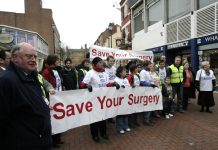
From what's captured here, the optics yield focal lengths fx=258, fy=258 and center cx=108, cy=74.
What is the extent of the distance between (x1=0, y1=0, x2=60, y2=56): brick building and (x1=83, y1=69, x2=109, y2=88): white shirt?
52.7 meters

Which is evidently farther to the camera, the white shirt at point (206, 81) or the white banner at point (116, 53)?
the white banner at point (116, 53)

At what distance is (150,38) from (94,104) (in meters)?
19.6

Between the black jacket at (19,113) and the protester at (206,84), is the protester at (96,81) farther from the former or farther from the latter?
the protester at (206,84)

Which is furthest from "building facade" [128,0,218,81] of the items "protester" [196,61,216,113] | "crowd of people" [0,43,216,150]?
"crowd of people" [0,43,216,150]

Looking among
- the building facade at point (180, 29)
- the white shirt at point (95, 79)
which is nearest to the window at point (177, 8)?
the building facade at point (180, 29)

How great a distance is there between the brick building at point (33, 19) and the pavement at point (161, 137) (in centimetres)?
5188

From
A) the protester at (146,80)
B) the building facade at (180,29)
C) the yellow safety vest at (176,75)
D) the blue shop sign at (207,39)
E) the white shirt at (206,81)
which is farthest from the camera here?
the building facade at (180,29)

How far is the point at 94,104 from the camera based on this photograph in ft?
19.9

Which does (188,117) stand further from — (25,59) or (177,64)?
(25,59)

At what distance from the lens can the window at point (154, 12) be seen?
23266 mm

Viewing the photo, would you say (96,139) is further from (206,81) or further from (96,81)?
(206,81)

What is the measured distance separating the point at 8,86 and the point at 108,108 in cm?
415

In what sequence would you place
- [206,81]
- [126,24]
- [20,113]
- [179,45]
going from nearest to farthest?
1. [20,113]
2. [206,81]
3. [179,45]
4. [126,24]

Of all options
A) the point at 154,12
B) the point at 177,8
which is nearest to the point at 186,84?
the point at 177,8
